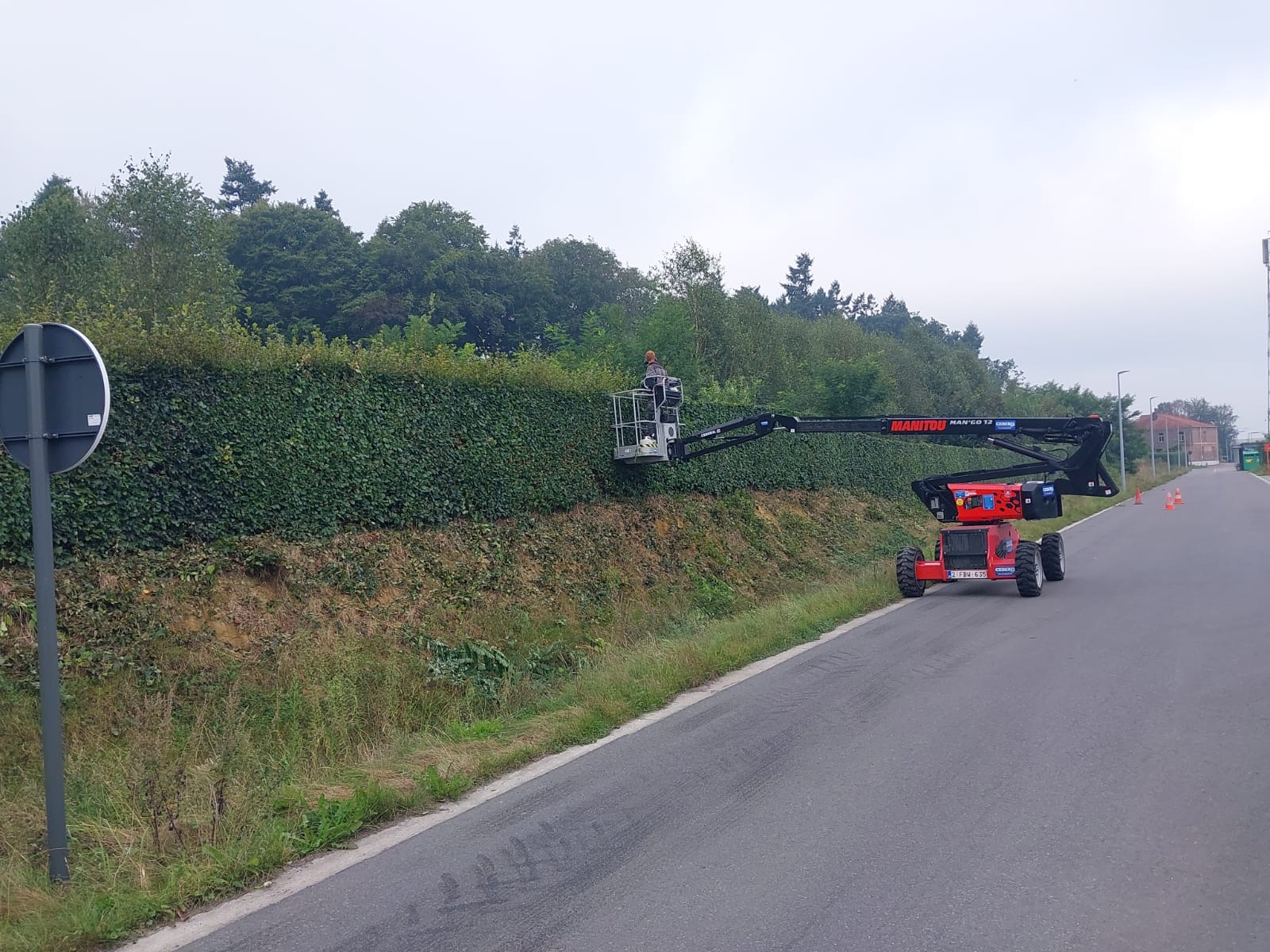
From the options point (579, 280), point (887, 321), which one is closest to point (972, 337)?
point (887, 321)

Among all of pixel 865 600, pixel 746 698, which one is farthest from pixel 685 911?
pixel 865 600

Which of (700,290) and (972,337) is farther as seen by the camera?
(972,337)

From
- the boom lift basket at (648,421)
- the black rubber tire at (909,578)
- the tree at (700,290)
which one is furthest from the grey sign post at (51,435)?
the tree at (700,290)

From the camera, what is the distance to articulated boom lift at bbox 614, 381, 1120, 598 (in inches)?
669

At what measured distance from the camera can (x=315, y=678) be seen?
10883 millimetres

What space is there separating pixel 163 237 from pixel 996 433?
2363cm

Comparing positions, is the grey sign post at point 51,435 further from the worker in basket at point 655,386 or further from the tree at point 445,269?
the tree at point 445,269

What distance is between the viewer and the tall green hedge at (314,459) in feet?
35.7

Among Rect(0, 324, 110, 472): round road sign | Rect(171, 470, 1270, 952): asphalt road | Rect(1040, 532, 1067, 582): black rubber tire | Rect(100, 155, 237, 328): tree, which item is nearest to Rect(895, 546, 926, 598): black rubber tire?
Rect(1040, 532, 1067, 582): black rubber tire

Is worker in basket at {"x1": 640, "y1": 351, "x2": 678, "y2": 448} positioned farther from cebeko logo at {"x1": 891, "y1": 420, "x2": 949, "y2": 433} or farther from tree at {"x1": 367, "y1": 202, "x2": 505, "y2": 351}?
tree at {"x1": 367, "y1": 202, "x2": 505, "y2": 351}

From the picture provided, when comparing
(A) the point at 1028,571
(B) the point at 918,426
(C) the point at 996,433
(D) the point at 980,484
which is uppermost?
(B) the point at 918,426

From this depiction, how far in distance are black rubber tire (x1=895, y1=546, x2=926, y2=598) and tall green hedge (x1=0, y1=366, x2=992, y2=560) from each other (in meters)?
5.08

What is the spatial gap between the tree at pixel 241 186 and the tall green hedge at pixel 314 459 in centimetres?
7510

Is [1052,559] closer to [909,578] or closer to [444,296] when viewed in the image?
[909,578]
